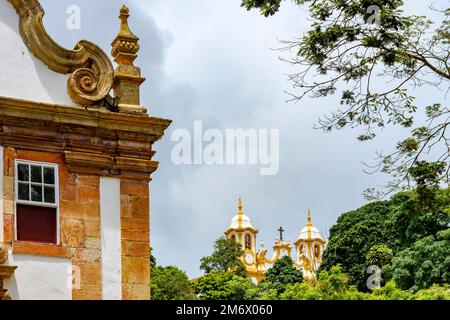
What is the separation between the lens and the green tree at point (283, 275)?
7562 centimetres

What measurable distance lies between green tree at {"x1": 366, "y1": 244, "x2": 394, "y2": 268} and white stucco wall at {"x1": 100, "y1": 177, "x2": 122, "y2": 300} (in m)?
Answer: 38.1

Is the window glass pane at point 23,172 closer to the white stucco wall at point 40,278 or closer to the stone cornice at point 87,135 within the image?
the stone cornice at point 87,135

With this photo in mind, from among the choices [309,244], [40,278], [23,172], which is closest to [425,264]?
[23,172]

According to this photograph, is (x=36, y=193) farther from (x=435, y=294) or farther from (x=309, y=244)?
(x=309, y=244)

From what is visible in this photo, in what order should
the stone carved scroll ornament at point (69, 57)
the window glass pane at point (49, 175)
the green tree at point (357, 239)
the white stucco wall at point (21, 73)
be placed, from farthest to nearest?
the green tree at point (357, 239) < the stone carved scroll ornament at point (69, 57) < the white stucco wall at point (21, 73) < the window glass pane at point (49, 175)

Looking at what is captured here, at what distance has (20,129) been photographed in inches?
874

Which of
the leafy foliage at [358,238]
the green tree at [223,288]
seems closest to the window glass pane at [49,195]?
the leafy foliage at [358,238]

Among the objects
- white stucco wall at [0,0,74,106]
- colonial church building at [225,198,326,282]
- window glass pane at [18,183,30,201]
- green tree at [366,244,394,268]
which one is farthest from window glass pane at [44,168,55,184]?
colonial church building at [225,198,326,282]

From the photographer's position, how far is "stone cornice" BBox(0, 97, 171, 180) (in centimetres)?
2216

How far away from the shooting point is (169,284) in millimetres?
52438

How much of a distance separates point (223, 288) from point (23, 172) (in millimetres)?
43448

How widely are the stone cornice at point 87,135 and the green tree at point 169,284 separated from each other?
27.1 m
